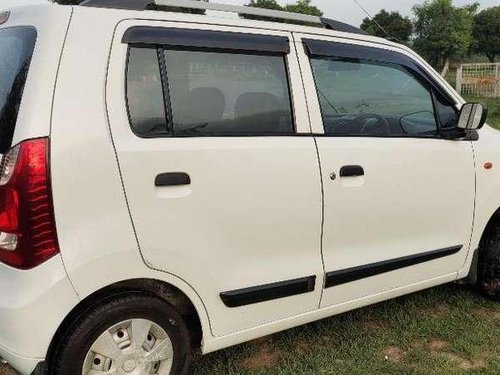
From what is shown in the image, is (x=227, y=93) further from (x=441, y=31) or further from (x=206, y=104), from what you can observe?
(x=441, y=31)

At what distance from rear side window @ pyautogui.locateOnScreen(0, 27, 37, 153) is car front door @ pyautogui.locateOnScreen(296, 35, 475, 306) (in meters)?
1.26

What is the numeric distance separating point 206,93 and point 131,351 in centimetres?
113

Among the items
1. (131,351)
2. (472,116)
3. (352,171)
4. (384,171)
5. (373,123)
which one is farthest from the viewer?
(472,116)

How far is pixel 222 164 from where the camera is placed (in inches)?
96.6

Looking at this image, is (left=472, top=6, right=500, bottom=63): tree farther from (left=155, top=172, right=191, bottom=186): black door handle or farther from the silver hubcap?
the silver hubcap

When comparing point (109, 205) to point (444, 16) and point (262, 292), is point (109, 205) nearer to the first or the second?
point (262, 292)

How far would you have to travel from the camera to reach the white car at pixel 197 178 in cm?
213

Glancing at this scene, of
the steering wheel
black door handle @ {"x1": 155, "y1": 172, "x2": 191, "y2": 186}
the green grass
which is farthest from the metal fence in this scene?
black door handle @ {"x1": 155, "y1": 172, "x2": 191, "y2": 186}

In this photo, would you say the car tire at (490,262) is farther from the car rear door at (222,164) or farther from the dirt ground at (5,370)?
the dirt ground at (5,370)

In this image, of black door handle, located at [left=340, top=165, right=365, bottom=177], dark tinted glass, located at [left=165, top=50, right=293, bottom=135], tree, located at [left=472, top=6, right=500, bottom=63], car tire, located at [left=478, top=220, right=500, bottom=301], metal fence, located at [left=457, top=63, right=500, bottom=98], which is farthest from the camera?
tree, located at [left=472, top=6, right=500, bottom=63]

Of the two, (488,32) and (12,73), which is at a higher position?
(488,32)

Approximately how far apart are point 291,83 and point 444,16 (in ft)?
230

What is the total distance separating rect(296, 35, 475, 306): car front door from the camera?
112 inches

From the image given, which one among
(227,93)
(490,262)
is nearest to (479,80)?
(490,262)
